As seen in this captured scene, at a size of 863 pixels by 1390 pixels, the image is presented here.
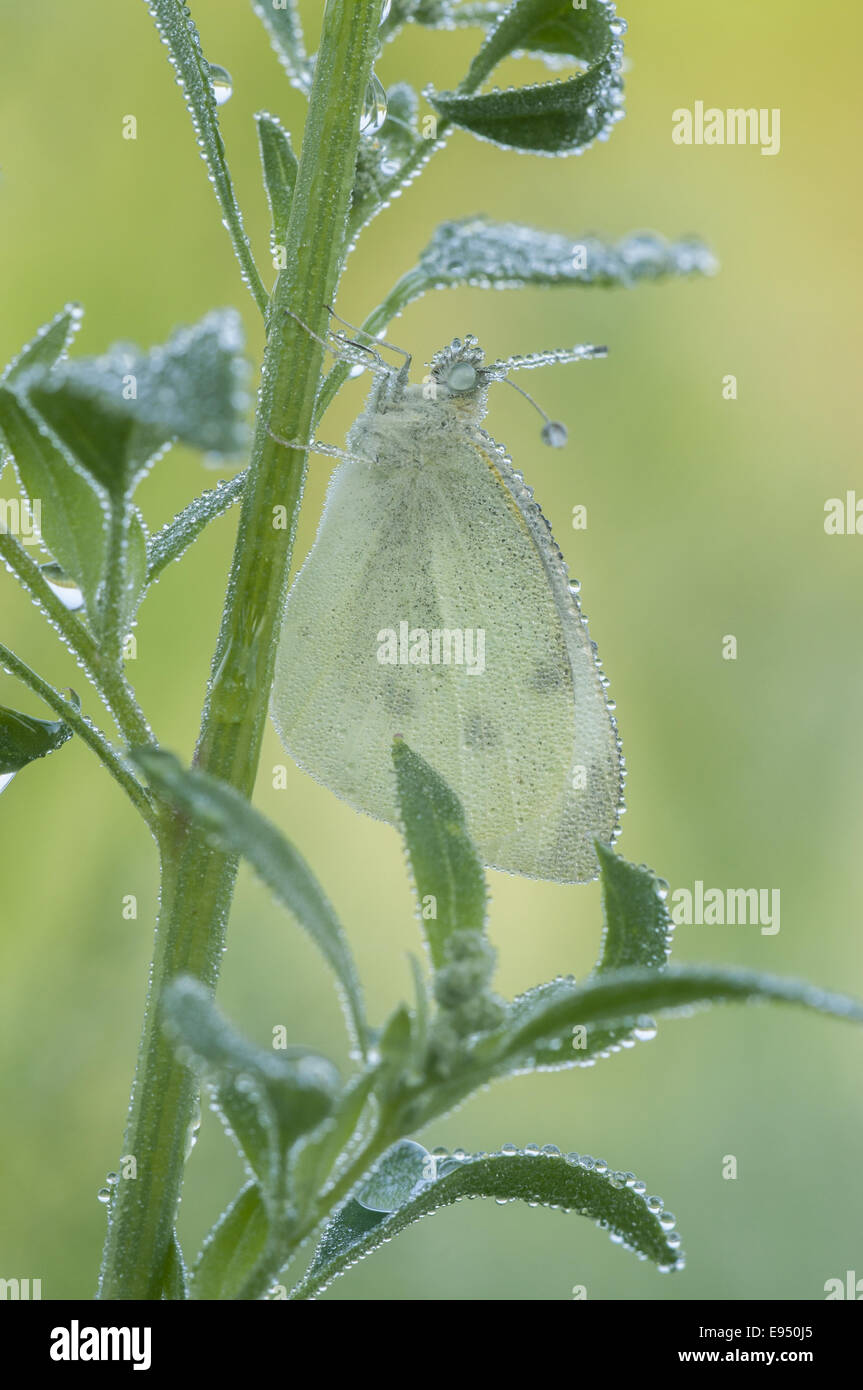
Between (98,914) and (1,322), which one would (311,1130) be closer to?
(98,914)

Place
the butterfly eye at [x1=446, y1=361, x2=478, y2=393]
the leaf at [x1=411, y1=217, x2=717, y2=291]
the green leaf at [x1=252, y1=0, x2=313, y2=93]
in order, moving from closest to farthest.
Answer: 1. the leaf at [x1=411, y1=217, x2=717, y2=291]
2. the green leaf at [x1=252, y1=0, x2=313, y2=93]
3. the butterfly eye at [x1=446, y1=361, x2=478, y2=393]

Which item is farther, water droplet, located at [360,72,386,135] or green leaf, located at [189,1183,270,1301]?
water droplet, located at [360,72,386,135]

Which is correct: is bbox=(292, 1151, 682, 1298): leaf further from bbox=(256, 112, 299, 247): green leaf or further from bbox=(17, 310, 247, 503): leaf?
bbox=(256, 112, 299, 247): green leaf

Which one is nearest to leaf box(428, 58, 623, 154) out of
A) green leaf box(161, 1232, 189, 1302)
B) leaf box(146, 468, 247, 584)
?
leaf box(146, 468, 247, 584)

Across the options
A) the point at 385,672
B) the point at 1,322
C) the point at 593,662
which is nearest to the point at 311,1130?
the point at 385,672

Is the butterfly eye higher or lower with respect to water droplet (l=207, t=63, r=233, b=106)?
lower

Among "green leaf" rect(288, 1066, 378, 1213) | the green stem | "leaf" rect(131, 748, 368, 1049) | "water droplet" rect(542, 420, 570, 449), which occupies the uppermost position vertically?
"water droplet" rect(542, 420, 570, 449)
